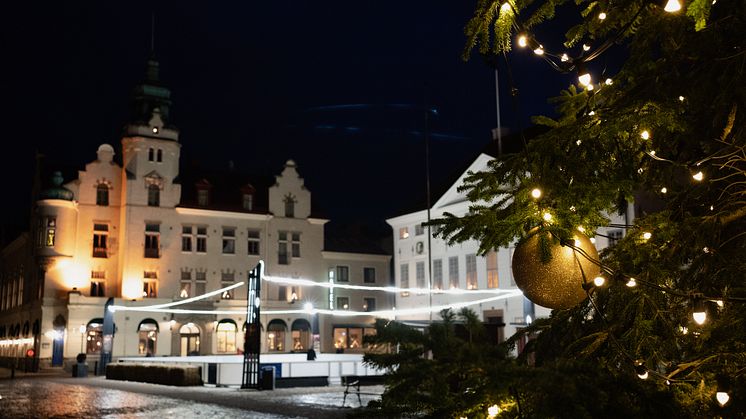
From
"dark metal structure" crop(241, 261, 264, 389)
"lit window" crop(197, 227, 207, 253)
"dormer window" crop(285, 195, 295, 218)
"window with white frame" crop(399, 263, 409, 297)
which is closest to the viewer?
"dark metal structure" crop(241, 261, 264, 389)

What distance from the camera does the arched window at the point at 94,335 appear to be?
152 feet

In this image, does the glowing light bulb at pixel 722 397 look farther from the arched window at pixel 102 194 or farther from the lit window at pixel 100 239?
the arched window at pixel 102 194

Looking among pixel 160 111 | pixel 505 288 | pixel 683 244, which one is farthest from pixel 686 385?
pixel 160 111

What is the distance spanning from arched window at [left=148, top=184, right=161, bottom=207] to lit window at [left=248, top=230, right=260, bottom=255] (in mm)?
6931

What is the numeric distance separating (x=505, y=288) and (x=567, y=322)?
35.4 m

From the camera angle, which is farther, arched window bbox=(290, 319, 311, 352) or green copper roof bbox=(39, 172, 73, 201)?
arched window bbox=(290, 319, 311, 352)

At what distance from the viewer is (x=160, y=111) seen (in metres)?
52.4

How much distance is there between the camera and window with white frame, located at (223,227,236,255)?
52.5m

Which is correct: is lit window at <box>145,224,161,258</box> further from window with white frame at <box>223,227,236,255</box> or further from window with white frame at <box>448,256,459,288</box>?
window with white frame at <box>448,256,459,288</box>

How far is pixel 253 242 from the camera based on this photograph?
5359 centimetres

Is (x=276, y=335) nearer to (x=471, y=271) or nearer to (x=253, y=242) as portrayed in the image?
(x=253, y=242)

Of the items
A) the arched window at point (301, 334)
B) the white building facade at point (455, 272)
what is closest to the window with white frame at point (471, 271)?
the white building facade at point (455, 272)

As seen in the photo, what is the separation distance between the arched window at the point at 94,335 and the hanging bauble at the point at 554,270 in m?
45.9

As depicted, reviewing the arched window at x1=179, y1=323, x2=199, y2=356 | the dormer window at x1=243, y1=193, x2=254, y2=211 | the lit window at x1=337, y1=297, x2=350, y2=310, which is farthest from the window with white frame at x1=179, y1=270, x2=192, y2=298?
the lit window at x1=337, y1=297, x2=350, y2=310
